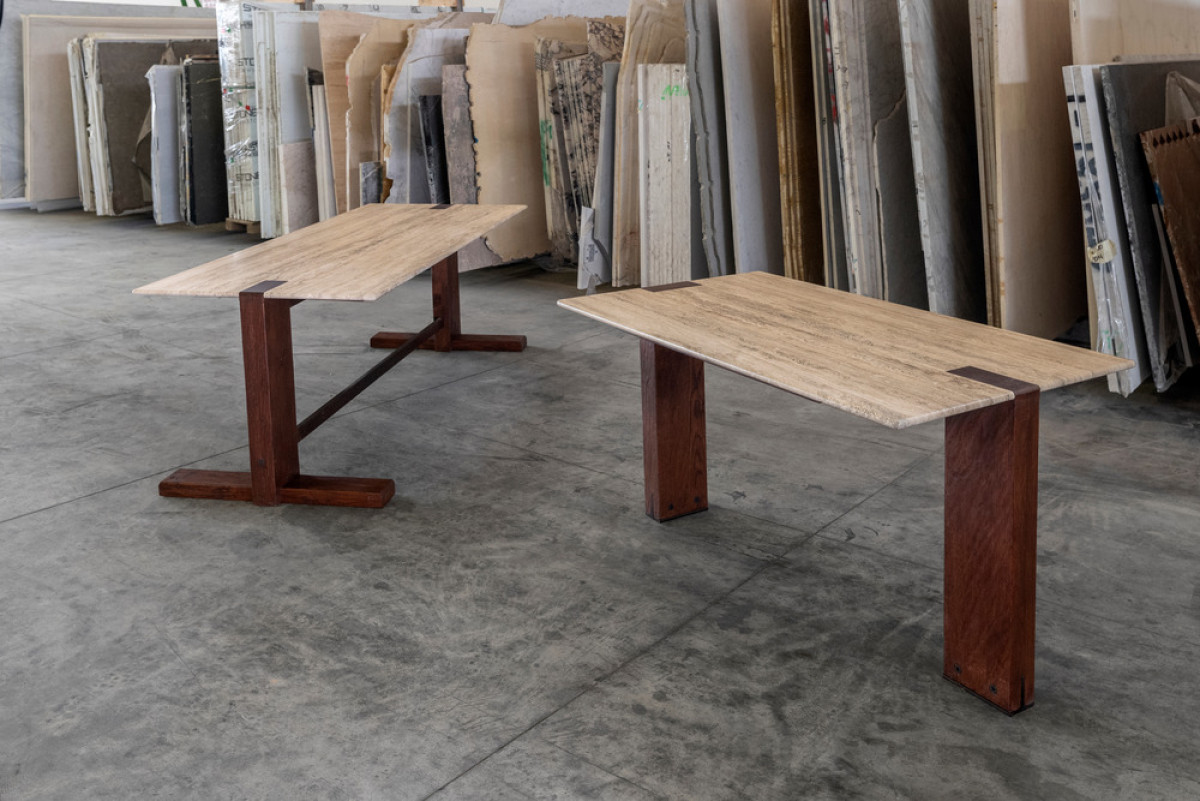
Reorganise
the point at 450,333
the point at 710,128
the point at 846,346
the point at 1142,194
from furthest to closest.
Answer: the point at 710,128, the point at 450,333, the point at 1142,194, the point at 846,346

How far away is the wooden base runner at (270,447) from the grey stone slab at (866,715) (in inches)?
45.7

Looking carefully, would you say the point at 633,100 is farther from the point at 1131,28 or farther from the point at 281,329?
the point at 281,329

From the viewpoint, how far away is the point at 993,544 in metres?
1.88

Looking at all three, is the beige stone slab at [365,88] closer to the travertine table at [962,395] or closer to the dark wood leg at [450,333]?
the dark wood leg at [450,333]

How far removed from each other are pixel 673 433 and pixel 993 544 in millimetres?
985

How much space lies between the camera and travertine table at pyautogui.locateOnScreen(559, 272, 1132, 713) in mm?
1792

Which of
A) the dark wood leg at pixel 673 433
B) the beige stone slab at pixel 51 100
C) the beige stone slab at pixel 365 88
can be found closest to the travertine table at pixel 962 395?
the dark wood leg at pixel 673 433

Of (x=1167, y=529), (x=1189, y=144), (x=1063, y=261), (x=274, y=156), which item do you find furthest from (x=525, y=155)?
(x=1167, y=529)

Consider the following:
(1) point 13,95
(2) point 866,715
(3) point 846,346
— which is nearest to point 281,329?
(3) point 846,346

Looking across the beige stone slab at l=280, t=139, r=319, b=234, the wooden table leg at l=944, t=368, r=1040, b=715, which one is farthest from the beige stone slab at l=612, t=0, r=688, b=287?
the wooden table leg at l=944, t=368, r=1040, b=715

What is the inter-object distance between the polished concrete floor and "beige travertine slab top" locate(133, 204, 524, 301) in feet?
1.94

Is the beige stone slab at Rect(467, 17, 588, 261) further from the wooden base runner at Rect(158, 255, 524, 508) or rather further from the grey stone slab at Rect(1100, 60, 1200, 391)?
the grey stone slab at Rect(1100, 60, 1200, 391)

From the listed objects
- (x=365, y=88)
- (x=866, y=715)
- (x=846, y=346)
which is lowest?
(x=866, y=715)

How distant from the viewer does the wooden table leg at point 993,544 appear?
1819mm
